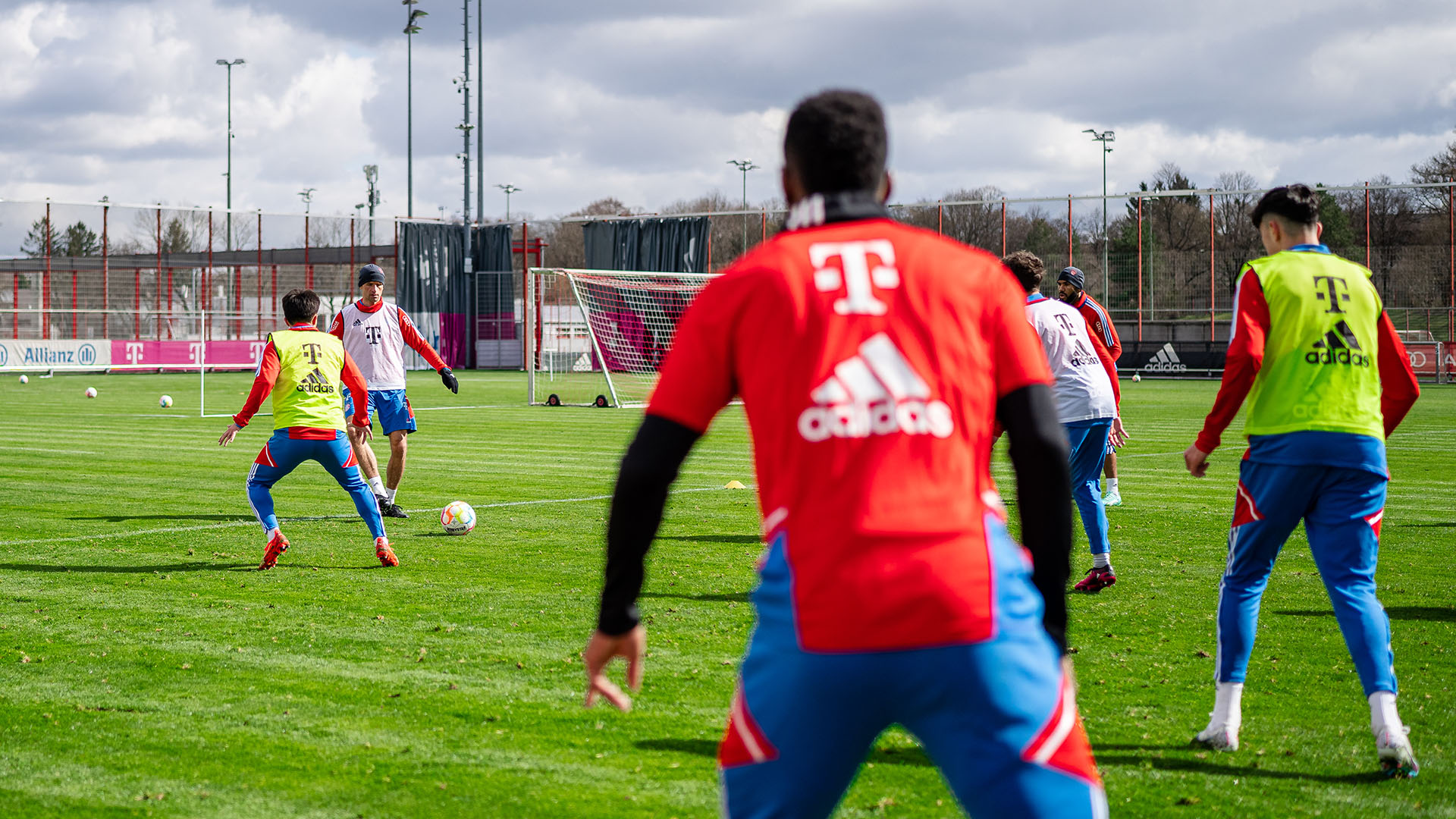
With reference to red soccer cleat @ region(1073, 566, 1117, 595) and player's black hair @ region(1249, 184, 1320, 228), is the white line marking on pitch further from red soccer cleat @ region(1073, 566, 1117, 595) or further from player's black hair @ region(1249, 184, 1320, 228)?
player's black hair @ region(1249, 184, 1320, 228)

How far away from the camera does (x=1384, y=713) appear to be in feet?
15.9

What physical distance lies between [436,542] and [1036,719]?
8680mm

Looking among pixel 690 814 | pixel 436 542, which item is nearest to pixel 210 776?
pixel 690 814

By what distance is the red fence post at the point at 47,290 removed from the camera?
43.4m

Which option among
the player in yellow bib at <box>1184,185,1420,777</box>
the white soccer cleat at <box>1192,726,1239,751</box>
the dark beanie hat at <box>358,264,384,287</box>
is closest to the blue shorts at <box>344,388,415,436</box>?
the dark beanie hat at <box>358,264,384,287</box>

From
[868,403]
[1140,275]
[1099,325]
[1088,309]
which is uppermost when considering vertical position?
[1140,275]

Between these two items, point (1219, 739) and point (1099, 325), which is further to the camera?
point (1099, 325)

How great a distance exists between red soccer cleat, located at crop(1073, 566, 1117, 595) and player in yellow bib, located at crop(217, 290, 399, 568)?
14.6 feet

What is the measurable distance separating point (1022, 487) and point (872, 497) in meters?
0.33

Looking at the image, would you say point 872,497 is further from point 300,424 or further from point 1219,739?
point 300,424

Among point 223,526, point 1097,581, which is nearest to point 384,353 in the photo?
point 223,526

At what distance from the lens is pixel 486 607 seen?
8.03m

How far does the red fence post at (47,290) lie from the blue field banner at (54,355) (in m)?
0.65

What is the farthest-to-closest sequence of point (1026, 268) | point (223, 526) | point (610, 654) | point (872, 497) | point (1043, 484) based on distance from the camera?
point (223, 526) → point (1026, 268) → point (610, 654) → point (1043, 484) → point (872, 497)
